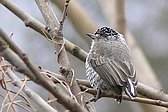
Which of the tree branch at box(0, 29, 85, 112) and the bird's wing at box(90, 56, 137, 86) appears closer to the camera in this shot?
the tree branch at box(0, 29, 85, 112)

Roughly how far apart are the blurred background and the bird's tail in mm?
4046

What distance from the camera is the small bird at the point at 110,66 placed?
7.66 ft

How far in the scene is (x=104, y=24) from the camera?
6.66 metres

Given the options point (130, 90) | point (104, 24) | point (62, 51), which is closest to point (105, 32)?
point (130, 90)

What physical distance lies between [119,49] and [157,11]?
16.2 feet

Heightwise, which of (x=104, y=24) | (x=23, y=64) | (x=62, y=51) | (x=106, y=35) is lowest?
(x=104, y=24)

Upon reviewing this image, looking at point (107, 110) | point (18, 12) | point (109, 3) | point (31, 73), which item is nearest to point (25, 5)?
point (107, 110)

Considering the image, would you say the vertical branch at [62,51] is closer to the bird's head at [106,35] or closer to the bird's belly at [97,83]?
the bird's belly at [97,83]

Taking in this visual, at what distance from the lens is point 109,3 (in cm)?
295

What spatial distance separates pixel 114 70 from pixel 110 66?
60 millimetres

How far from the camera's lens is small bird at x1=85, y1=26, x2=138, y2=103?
2334 mm

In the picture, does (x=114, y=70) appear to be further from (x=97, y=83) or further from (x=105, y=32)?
(x=105, y=32)

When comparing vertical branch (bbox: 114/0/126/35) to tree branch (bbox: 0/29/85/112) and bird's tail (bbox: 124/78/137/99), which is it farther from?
tree branch (bbox: 0/29/85/112)

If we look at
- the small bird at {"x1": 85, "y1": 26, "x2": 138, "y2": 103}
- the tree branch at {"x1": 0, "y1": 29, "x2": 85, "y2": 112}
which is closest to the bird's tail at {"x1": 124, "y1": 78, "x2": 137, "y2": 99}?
the small bird at {"x1": 85, "y1": 26, "x2": 138, "y2": 103}
